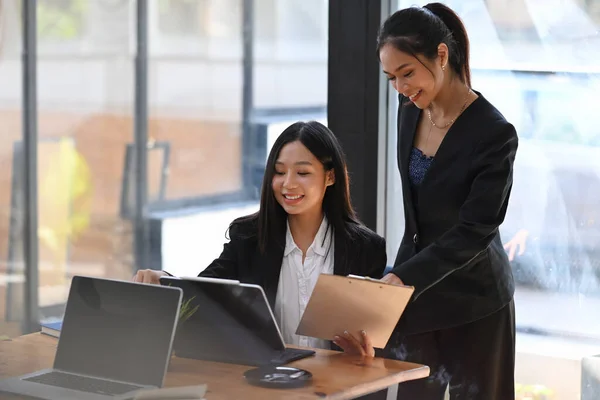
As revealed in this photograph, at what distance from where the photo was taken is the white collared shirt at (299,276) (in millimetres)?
2527

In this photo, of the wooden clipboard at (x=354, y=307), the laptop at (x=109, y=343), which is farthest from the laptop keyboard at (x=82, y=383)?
the wooden clipboard at (x=354, y=307)

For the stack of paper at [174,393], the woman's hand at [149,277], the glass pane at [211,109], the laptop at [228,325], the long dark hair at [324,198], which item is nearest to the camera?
the stack of paper at [174,393]

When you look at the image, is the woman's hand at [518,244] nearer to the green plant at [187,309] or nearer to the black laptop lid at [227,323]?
the black laptop lid at [227,323]

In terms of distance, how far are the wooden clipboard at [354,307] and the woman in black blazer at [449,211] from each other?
178 mm

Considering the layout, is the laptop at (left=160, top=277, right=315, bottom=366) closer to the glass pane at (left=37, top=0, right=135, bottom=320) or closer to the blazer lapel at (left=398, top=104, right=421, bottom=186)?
the blazer lapel at (left=398, top=104, right=421, bottom=186)

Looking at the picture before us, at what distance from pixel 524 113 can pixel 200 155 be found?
1557 mm

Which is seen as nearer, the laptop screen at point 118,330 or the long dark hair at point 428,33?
the laptop screen at point 118,330

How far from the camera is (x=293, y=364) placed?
7.07ft

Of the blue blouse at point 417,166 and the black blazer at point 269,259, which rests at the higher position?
the blue blouse at point 417,166

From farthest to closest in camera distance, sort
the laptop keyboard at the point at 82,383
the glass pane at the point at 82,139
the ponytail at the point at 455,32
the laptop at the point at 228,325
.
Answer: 1. the glass pane at the point at 82,139
2. the ponytail at the point at 455,32
3. the laptop at the point at 228,325
4. the laptop keyboard at the point at 82,383

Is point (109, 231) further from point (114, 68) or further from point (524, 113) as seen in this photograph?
point (524, 113)

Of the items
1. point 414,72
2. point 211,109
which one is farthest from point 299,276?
point 211,109

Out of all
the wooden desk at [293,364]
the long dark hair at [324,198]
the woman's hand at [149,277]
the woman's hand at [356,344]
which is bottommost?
the wooden desk at [293,364]

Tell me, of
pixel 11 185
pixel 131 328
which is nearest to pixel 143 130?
pixel 11 185
